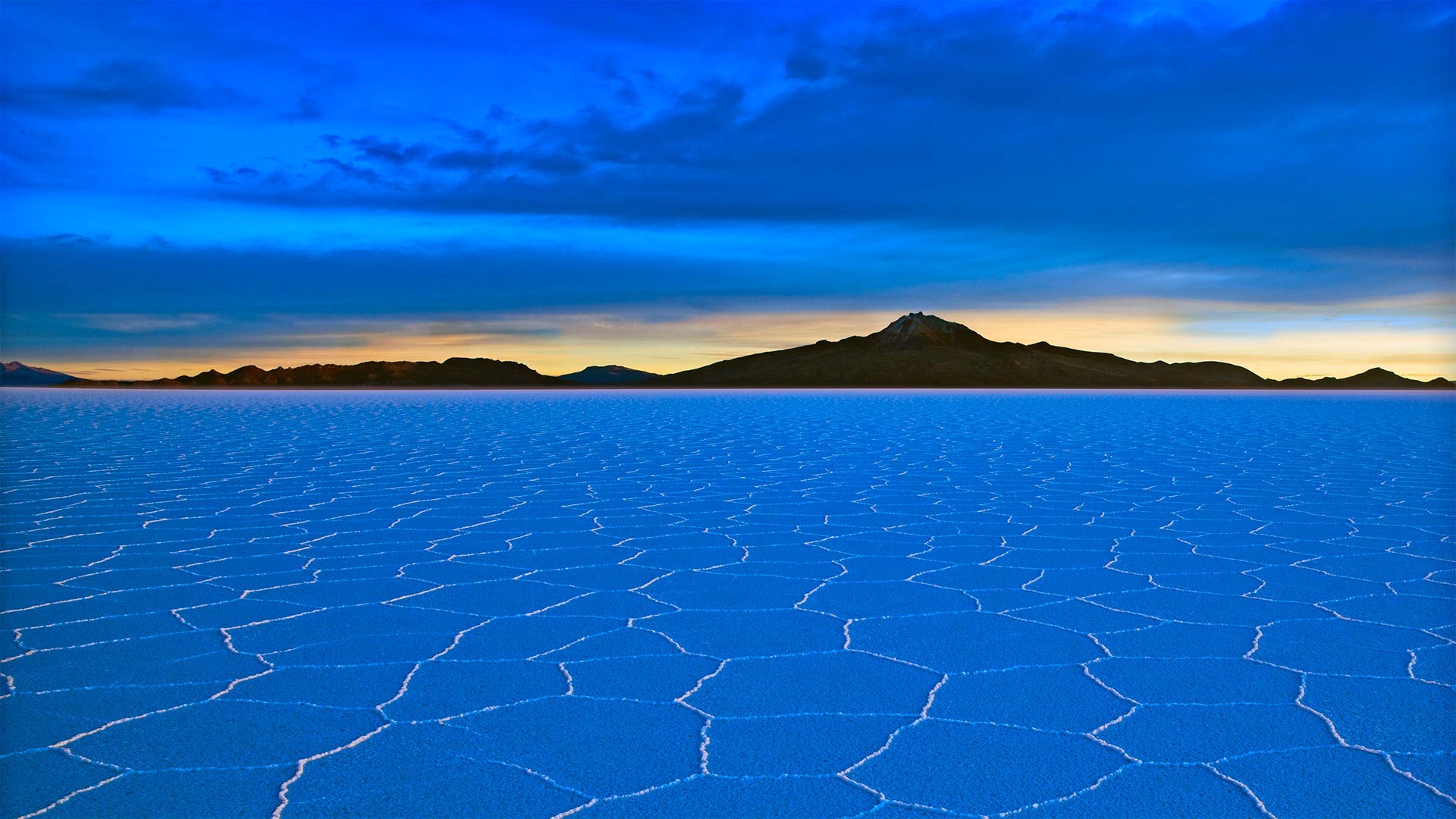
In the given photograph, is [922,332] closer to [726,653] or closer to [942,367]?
[942,367]

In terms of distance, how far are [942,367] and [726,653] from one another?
433ft

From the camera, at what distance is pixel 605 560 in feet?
14.2

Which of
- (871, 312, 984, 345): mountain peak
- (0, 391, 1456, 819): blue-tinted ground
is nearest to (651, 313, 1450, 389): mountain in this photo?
(871, 312, 984, 345): mountain peak

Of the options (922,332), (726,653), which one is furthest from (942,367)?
(726,653)

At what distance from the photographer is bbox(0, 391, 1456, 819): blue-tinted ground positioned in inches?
81.4

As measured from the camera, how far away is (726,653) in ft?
9.64

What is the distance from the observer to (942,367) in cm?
13188

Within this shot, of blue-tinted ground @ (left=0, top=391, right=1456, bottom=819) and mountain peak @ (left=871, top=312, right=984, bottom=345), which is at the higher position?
mountain peak @ (left=871, top=312, right=984, bottom=345)

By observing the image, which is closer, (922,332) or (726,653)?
(726,653)

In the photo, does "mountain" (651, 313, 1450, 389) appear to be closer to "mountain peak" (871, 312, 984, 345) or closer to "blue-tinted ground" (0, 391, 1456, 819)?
"mountain peak" (871, 312, 984, 345)

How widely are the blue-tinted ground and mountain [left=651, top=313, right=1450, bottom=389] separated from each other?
11531cm

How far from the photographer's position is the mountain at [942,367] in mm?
126875

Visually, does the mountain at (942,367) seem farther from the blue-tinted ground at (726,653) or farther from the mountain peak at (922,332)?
the blue-tinted ground at (726,653)

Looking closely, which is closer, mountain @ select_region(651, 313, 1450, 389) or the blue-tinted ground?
the blue-tinted ground
